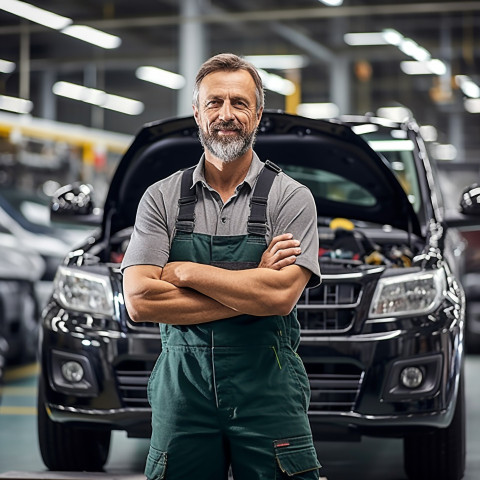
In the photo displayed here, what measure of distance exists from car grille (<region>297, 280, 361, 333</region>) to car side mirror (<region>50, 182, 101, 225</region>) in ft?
4.38

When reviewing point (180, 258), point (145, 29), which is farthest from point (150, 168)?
point (145, 29)

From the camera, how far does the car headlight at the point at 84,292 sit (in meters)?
4.43

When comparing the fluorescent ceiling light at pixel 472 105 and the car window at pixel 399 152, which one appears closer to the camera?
the car window at pixel 399 152

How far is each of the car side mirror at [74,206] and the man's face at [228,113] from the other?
2.58 m

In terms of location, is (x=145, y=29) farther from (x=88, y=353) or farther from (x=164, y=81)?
(x=88, y=353)

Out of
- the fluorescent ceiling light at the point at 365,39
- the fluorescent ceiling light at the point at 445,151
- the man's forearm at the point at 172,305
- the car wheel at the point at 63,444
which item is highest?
the fluorescent ceiling light at the point at 365,39

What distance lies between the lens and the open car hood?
15.5ft

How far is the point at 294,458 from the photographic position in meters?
2.59

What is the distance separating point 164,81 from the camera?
29578 millimetres

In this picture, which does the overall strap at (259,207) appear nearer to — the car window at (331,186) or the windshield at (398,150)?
the car window at (331,186)

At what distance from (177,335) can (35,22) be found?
1586 centimetres

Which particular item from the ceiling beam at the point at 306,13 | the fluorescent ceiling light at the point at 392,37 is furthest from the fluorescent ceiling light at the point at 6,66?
the fluorescent ceiling light at the point at 392,37

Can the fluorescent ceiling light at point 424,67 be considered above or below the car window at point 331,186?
above

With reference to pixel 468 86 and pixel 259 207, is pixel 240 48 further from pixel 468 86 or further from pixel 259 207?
pixel 259 207
